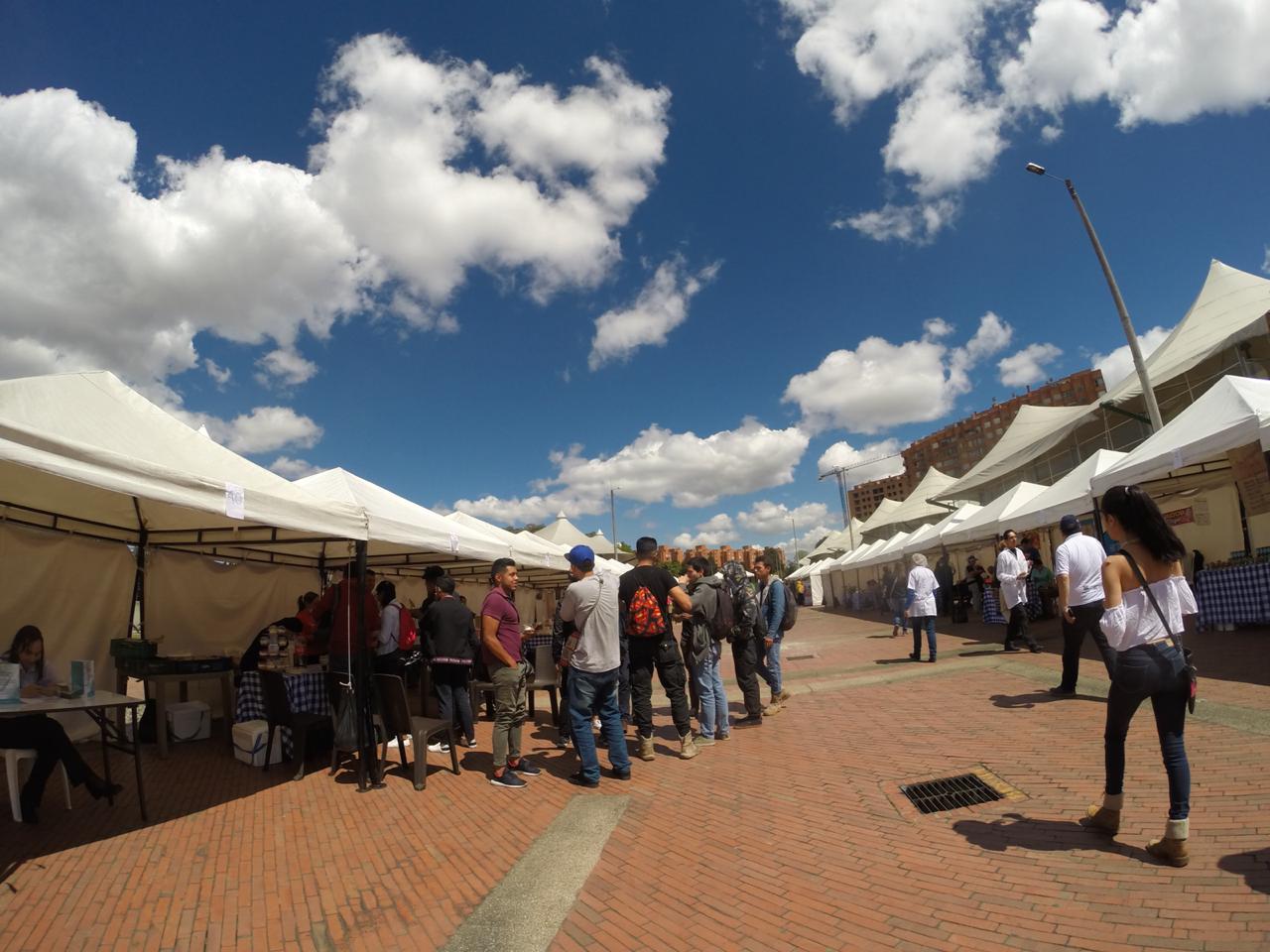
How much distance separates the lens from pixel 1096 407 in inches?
744

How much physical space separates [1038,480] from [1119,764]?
79.5 feet

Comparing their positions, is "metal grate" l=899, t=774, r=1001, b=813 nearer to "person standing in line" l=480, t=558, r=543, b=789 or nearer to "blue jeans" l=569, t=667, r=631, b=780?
"blue jeans" l=569, t=667, r=631, b=780

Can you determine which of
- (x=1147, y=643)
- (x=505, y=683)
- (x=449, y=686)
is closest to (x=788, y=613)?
(x=505, y=683)

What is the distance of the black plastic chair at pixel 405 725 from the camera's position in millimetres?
5316

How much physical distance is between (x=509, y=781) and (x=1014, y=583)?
338 inches

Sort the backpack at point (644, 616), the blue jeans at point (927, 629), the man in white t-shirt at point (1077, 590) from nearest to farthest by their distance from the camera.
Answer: the man in white t-shirt at point (1077, 590), the backpack at point (644, 616), the blue jeans at point (927, 629)

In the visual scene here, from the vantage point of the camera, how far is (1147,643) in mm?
3117

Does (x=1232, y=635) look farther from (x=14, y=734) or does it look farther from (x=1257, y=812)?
(x=14, y=734)

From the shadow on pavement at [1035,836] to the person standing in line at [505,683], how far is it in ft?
11.0

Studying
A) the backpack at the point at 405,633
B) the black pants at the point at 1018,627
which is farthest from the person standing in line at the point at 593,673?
the black pants at the point at 1018,627

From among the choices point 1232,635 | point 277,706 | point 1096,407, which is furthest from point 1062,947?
point 1096,407

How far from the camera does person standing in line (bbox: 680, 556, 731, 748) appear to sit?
250 inches

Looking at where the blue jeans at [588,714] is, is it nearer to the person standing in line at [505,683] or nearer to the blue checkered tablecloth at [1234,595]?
the person standing in line at [505,683]

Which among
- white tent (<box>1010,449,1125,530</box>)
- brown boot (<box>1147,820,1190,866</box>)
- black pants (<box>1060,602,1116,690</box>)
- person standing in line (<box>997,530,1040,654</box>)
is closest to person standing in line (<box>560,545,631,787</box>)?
brown boot (<box>1147,820,1190,866</box>)
